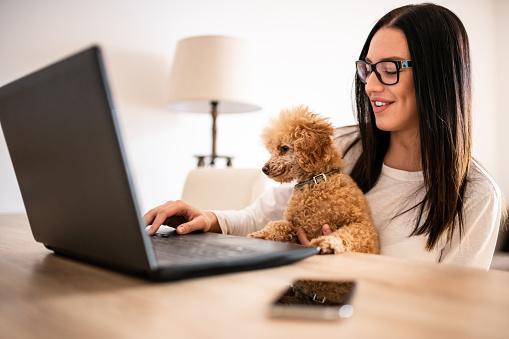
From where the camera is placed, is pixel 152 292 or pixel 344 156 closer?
pixel 152 292

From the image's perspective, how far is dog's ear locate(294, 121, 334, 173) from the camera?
115 cm

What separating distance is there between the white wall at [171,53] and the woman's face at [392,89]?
1.08 meters

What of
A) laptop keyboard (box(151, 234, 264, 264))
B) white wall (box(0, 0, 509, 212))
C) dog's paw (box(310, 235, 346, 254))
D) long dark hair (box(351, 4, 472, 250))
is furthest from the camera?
white wall (box(0, 0, 509, 212))

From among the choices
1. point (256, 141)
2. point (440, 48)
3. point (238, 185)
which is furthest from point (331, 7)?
point (440, 48)

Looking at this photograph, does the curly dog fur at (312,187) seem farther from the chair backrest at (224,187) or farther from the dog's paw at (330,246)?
the chair backrest at (224,187)

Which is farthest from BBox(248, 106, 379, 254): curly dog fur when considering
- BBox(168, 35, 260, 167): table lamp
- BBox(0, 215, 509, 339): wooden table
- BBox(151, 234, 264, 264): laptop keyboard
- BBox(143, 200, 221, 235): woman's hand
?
BBox(168, 35, 260, 167): table lamp

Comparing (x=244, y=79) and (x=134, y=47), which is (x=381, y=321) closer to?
(x=244, y=79)

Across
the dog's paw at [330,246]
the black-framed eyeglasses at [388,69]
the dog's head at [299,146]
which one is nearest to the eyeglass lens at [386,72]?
the black-framed eyeglasses at [388,69]

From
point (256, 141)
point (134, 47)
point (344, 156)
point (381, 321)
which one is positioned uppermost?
point (134, 47)

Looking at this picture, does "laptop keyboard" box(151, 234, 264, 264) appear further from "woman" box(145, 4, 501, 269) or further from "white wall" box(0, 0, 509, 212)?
"white wall" box(0, 0, 509, 212)

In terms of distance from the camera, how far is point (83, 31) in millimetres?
2504

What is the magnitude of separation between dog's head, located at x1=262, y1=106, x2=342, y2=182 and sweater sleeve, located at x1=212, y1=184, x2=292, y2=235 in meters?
0.12

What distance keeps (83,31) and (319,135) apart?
1823mm

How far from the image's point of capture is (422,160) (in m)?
1.12
